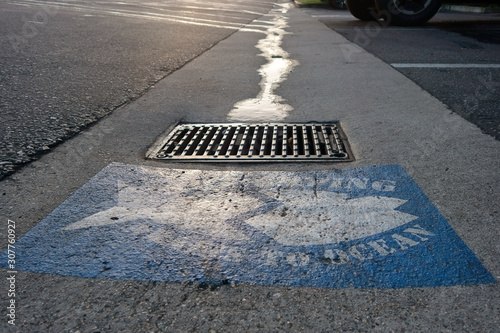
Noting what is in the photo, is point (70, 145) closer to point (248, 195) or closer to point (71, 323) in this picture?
point (248, 195)

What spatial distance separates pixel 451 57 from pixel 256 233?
5.13 meters

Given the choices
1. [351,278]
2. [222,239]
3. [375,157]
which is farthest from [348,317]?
[375,157]

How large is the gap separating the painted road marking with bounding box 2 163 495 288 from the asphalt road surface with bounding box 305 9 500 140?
4.74 feet

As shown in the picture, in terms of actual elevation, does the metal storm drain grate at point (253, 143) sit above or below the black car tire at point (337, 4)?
below

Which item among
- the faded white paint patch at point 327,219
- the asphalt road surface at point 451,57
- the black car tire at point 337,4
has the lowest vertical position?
the faded white paint patch at point 327,219

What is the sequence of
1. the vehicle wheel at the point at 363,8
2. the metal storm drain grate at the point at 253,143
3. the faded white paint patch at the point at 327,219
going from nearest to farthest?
1. the faded white paint patch at the point at 327,219
2. the metal storm drain grate at the point at 253,143
3. the vehicle wheel at the point at 363,8

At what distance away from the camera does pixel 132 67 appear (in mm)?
5496

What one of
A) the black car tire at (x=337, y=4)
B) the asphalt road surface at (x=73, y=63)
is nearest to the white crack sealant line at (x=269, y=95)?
the asphalt road surface at (x=73, y=63)

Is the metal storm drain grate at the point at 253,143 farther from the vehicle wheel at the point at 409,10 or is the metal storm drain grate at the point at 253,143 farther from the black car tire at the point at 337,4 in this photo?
the black car tire at the point at 337,4

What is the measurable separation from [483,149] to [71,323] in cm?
259

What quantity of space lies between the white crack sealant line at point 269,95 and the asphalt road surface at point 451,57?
1085 mm

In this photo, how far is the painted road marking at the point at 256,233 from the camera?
1.73 metres

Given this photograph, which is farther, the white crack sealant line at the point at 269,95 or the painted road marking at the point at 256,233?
the white crack sealant line at the point at 269,95

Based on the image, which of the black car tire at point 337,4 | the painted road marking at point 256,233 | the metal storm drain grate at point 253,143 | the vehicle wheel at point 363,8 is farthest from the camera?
the black car tire at point 337,4
